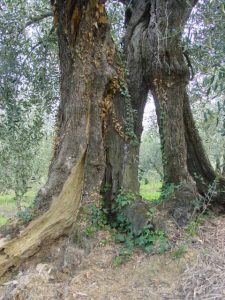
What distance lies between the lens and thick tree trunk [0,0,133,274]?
4.67 metres

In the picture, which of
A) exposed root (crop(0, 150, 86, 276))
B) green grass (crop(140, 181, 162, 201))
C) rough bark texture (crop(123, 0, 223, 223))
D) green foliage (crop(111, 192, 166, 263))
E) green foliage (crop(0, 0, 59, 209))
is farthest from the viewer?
green grass (crop(140, 181, 162, 201))

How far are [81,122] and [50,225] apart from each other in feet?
4.91

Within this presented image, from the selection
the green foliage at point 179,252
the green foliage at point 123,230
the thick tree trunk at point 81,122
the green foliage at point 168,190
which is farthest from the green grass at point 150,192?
the green foliage at point 179,252

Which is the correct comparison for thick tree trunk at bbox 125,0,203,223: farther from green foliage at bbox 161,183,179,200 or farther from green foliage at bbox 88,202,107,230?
green foliage at bbox 88,202,107,230

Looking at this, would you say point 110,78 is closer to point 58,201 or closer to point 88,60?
point 88,60

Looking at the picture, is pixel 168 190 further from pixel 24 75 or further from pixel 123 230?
pixel 24 75

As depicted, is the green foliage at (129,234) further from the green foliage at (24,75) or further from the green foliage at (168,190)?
the green foliage at (24,75)

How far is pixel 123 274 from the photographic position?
4.29m

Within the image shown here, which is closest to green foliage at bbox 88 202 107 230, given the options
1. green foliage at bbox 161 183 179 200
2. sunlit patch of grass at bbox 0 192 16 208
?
green foliage at bbox 161 183 179 200

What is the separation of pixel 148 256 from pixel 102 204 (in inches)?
47.2

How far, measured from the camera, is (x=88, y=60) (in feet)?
16.6

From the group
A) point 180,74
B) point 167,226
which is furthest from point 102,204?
point 180,74

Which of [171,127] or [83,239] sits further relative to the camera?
[171,127]

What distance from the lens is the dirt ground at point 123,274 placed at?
3816mm
